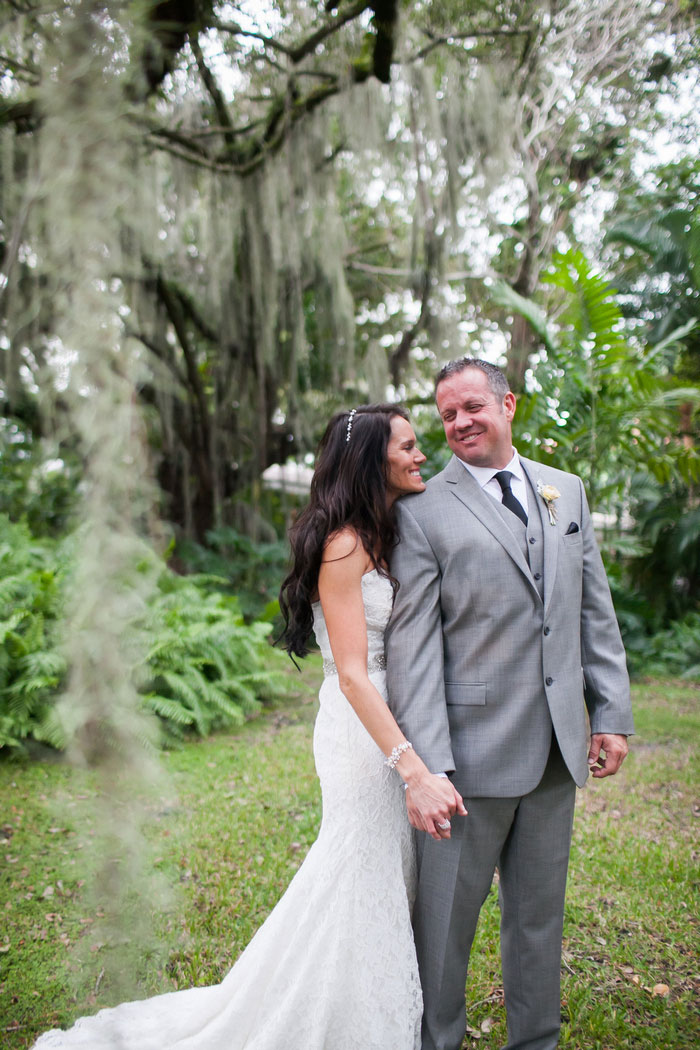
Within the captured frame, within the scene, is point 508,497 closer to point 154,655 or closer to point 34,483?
point 154,655

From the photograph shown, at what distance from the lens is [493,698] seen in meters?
1.88

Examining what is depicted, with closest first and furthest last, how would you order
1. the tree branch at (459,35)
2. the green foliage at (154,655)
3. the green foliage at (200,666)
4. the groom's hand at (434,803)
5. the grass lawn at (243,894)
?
the groom's hand at (434,803), the grass lawn at (243,894), the green foliage at (154,655), the green foliage at (200,666), the tree branch at (459,35)

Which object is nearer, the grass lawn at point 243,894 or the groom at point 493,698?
the groom at point 493,698

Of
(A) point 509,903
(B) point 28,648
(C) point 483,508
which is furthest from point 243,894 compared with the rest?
Result: (B) point 28,648

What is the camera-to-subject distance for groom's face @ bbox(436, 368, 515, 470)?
2004 mm

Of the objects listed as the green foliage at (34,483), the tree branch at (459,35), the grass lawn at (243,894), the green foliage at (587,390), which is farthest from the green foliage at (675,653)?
the green foliage at (34,483)

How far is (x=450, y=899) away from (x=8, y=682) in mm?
4037

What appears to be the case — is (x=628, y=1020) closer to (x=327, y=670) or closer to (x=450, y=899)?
(x=450, y=899)

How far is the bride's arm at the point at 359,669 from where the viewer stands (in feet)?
5.69

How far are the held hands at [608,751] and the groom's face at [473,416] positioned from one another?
770mm

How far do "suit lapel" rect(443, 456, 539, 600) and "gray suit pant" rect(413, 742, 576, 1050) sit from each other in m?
0.50

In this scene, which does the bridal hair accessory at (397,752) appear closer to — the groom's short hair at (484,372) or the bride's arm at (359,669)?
the bride's arm at (359,669)

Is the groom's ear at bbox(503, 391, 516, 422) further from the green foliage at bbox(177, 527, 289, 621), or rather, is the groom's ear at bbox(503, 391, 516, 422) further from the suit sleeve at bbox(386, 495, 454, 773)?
the green foliage at bbox(177, 527, 289, 621)

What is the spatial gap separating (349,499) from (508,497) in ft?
1.37
